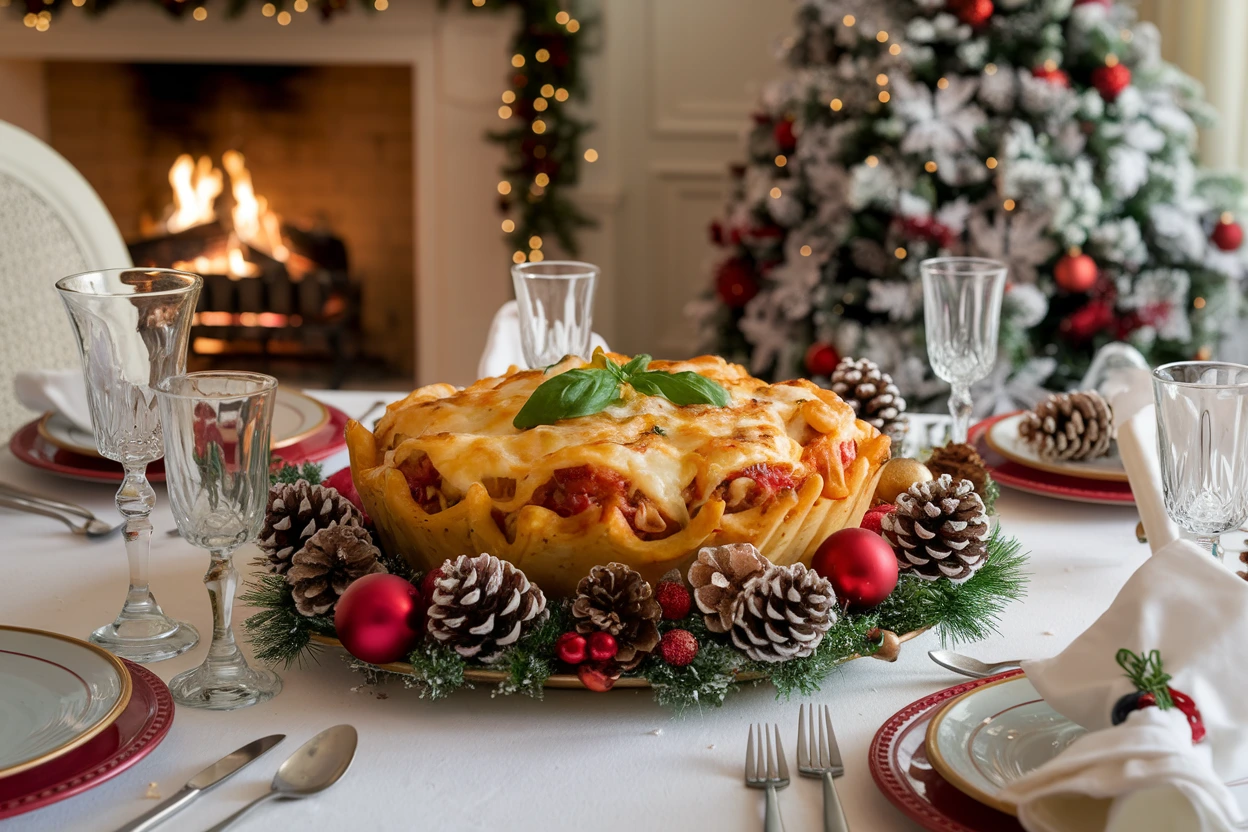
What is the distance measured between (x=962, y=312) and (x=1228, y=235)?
1.69 m

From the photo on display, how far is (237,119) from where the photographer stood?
4.59 m

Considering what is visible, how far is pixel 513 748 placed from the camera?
2.79ft

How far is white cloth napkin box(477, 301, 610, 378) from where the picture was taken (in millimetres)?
1789

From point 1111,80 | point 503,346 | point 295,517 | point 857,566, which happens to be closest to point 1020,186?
point 1111,80

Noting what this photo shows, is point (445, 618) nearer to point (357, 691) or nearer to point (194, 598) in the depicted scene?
point (357, 691)

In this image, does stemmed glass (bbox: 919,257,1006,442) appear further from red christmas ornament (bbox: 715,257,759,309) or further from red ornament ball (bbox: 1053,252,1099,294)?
red christmas ornament (bbox: 715,257,759,309)

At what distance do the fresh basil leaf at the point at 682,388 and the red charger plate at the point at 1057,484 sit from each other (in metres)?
0.47

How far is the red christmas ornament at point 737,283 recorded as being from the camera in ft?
10.6

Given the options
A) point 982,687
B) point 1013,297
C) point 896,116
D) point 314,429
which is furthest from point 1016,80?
point 982,687

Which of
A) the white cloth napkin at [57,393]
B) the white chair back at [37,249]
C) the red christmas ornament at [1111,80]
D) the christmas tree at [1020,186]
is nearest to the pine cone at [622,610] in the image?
the white cloth napkin at [57,393]

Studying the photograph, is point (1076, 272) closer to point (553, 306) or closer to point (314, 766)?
point (553, 306)

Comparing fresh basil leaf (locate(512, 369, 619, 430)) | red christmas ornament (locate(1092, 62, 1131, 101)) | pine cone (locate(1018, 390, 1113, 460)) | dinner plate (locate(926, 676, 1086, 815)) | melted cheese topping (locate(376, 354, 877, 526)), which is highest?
red christmas ornament (locate(1092, 62, 1131, 101))

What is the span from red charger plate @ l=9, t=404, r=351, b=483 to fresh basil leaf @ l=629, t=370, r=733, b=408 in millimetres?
471

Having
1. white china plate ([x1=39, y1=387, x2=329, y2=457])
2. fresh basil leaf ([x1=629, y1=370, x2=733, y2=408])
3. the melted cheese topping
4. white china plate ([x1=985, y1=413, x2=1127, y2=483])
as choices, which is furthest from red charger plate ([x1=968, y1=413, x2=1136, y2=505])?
white china plate ([x1=39, y1=387, x2=329, y2=457])
